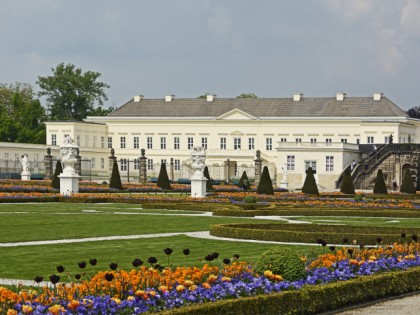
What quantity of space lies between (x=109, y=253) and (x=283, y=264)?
5.28 m

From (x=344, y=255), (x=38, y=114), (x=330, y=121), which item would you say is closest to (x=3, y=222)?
(x=344, y=255)

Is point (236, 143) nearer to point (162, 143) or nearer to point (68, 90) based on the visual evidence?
point (162, 143)

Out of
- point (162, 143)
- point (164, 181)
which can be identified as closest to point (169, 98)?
point (162, 143)

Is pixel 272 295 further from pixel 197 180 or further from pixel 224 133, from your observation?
pixel 224 133

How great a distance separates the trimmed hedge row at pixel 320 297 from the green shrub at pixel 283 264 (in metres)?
0.34

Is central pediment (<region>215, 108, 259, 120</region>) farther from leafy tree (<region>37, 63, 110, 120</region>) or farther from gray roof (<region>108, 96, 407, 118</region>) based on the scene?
leafy tree (<region>37, 63, 110, 120</region>)

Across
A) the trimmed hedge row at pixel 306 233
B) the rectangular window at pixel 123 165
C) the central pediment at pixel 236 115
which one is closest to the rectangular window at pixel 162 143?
the rectangular window at pixel 123 165

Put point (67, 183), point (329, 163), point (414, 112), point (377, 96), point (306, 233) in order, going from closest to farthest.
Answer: point (306, 233)
point (67, 183)
point (329, 163)
point (377, 96)
point (414, 112)

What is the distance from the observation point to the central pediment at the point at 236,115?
279 ft

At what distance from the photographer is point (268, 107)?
86.0 meters

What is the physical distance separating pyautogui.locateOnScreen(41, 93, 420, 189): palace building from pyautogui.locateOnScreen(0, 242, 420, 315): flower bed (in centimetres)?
6425

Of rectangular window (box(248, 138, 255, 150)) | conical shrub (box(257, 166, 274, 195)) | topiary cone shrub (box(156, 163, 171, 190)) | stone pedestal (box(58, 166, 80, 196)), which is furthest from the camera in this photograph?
rectangular window (box(248, 138, 255, 150))

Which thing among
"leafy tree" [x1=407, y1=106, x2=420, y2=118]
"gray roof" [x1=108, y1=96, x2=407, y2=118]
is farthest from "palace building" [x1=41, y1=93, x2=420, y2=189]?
"leafy tree" [x1=407, y1=106, x2=420, y2=118]

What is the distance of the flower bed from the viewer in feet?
31.1
